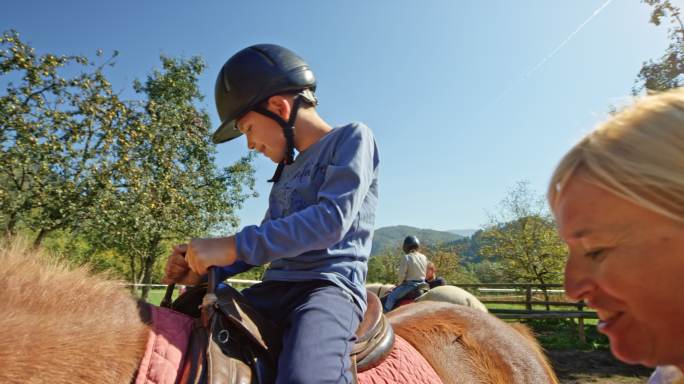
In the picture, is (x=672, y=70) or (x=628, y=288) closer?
(x=628, y=288)

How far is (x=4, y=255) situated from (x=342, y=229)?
1204mm

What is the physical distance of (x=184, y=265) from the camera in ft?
5.69

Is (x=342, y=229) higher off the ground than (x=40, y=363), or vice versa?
(x=342, y=229)

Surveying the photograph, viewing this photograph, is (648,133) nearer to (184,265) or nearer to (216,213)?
(184,265)

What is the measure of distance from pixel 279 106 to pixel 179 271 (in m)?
0.90

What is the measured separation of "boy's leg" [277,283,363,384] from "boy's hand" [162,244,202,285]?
48 centimetres

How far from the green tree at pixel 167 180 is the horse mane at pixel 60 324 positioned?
19.0 feet

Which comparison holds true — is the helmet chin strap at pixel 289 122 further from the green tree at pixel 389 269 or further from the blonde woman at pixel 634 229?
the green tree at pixel 389 269

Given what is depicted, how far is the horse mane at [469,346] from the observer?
2432mm

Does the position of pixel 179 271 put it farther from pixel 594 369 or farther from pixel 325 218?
pixel 594 369

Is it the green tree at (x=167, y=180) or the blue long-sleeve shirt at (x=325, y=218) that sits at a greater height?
the green tree at (x=167, y=180)

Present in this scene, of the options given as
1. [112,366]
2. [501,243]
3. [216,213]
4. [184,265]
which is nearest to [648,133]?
[112,366]

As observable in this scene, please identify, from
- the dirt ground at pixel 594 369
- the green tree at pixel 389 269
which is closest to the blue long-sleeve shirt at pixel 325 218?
the dirt ground at pixel 594 369

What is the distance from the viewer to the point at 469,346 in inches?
102
